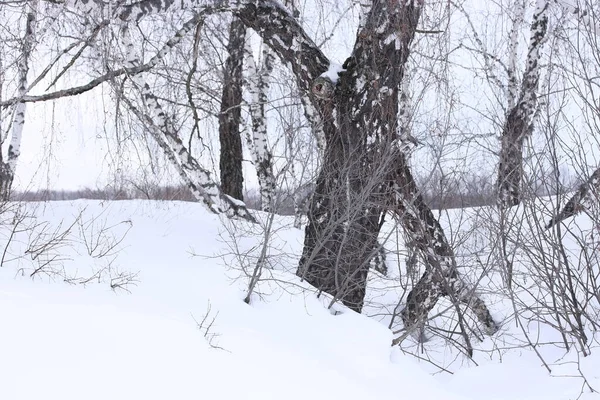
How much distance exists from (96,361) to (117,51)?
488cm

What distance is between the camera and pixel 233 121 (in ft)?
35.3

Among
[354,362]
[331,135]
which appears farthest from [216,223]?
[354,362]

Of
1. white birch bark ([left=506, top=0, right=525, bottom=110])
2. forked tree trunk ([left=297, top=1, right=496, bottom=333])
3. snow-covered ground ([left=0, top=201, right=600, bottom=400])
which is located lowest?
snow-covered ground ([left=0, top=201, right=600, bottom=400])

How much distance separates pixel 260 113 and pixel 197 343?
21.6ft

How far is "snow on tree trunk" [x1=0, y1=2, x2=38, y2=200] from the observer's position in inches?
275

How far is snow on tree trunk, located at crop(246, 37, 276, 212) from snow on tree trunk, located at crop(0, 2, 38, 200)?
3.06 m

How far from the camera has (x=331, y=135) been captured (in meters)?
6.45

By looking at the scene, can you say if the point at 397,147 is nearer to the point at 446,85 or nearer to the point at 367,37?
the point at 367,37

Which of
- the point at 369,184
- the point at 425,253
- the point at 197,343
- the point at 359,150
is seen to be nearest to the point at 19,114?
the point at 359,150

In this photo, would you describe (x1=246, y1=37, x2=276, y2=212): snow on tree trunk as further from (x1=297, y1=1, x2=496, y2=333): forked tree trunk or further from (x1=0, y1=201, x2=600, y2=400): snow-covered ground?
(x1=297, y1=1, x2=496, y2=333): forked tree trunk

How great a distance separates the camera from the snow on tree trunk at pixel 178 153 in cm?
771

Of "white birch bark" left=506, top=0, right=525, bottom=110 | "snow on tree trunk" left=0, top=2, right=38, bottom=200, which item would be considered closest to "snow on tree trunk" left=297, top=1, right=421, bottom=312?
"snow on tree trunk" left=0, top=2, right=38, bottom=200

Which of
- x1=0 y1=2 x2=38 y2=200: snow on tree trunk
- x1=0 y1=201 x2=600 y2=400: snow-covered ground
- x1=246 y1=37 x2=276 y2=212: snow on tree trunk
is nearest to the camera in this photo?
x1=0 y1=201 x2=600 y2=400: snow-covered ground

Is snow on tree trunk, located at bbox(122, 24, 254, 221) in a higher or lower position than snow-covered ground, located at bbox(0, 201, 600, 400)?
higher
